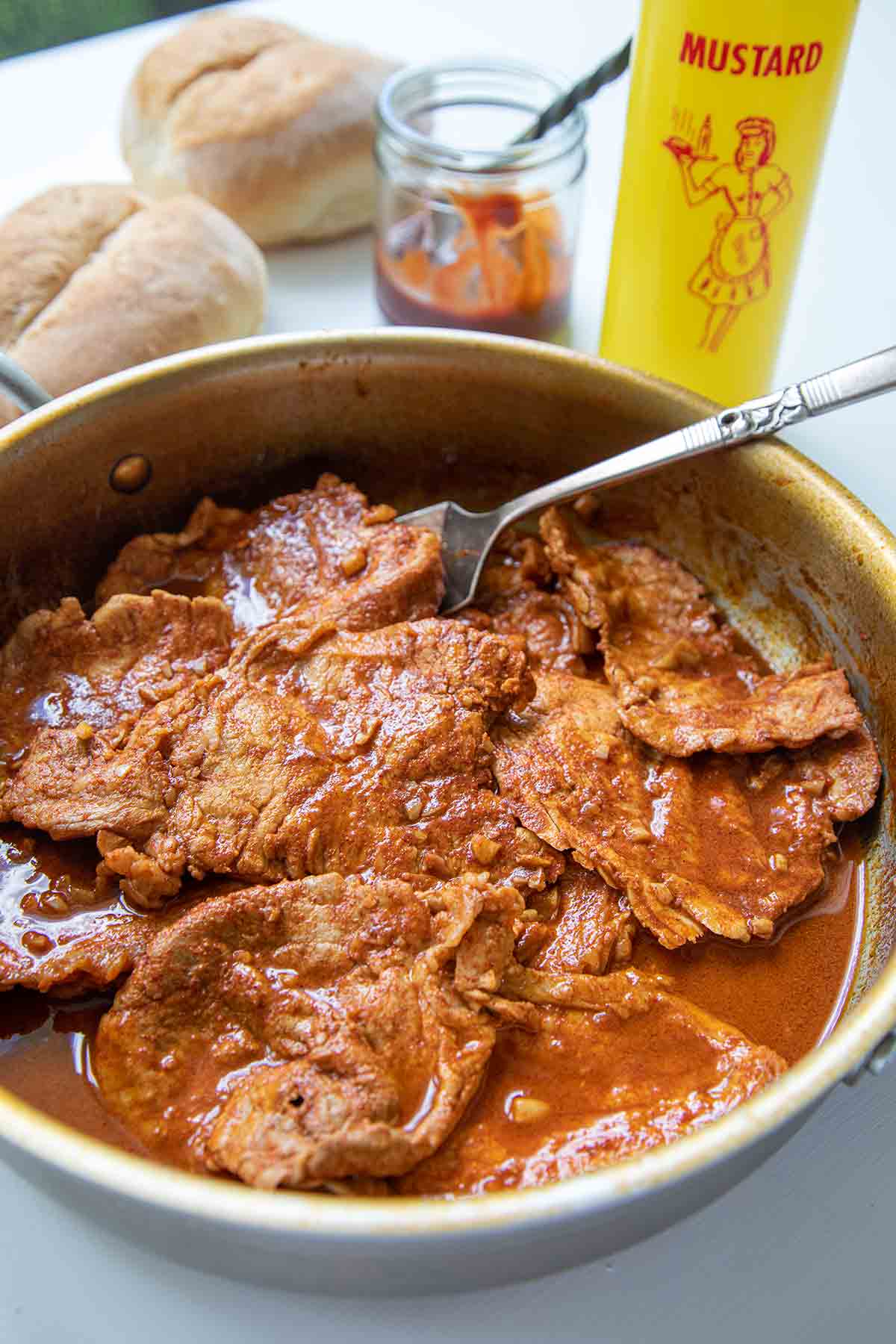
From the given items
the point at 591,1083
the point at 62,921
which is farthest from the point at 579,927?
the point at 62,921

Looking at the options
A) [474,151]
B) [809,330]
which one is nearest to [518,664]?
[474,151]

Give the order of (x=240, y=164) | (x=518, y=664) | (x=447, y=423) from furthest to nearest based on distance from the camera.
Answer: (x=240, y=164), (x=447, y=423), (x=518, y=664)

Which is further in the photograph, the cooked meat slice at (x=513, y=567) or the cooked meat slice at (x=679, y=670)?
the cooked meat slice at (x=513, y=567)

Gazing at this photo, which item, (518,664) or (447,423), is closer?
(518,664)

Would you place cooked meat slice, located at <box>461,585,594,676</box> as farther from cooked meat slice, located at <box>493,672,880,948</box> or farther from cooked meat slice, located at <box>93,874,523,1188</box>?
cooked meat slice, located at <box>93,874,523,1188</box>

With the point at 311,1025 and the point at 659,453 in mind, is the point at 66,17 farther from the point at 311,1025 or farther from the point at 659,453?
the point at 311,1025

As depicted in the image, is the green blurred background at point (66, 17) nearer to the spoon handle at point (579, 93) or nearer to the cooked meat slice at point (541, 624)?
the spoon handle at point (579, 93)

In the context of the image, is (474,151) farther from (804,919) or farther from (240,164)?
(804,919)

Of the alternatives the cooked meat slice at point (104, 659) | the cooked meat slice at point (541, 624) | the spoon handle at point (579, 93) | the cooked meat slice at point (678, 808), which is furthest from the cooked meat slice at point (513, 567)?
the spoon handle at point (579, 93)
